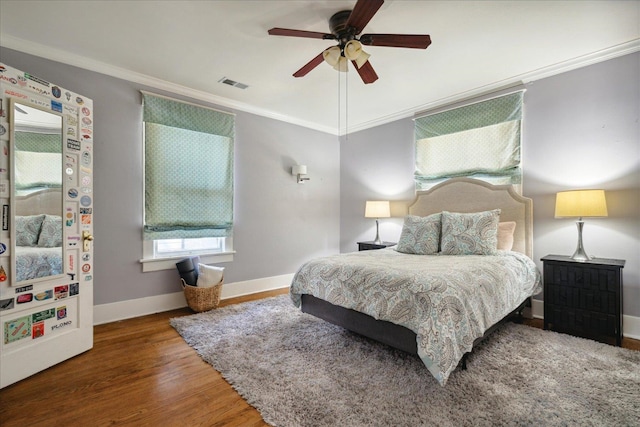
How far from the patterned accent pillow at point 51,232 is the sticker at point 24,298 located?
36cm

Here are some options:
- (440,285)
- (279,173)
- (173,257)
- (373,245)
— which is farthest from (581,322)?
(173,257)

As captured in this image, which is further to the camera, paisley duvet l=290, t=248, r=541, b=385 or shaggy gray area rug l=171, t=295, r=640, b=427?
paisley duvet l=290, t=248, r=541, b=385

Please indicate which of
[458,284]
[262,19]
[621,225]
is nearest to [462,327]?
[458,284]

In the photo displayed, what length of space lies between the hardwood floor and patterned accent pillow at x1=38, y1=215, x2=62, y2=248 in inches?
35.9

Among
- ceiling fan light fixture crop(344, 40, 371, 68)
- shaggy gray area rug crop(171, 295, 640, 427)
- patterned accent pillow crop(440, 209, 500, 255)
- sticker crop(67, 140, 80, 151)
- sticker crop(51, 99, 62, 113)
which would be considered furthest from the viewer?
patterned accent pillow crop(440, 209, 500, 255)

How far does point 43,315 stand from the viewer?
2.20 meters

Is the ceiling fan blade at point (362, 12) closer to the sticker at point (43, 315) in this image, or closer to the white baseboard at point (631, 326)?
the sticker at point (43, 315)

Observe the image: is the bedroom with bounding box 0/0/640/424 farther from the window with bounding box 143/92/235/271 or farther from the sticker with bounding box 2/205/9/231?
the sticker with bounding box 2/205/9/231

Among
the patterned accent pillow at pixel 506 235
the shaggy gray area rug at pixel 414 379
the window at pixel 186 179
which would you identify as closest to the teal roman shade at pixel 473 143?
the patterned accent pillow at pixel 506 235

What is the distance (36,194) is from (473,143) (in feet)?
14.4

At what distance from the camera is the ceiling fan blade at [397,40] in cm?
212

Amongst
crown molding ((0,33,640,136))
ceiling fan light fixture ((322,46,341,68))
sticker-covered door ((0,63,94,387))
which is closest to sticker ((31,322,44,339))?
sticker-covered door ((0,63,94,387))

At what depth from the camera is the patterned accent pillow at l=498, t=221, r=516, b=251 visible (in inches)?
127

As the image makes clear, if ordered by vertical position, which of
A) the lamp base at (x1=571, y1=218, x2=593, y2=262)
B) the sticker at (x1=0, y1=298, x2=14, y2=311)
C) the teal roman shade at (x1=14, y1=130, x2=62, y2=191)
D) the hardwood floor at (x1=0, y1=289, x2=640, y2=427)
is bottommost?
the hardwood floor at (x1=0, y1=289, x2=640, y2=427)
